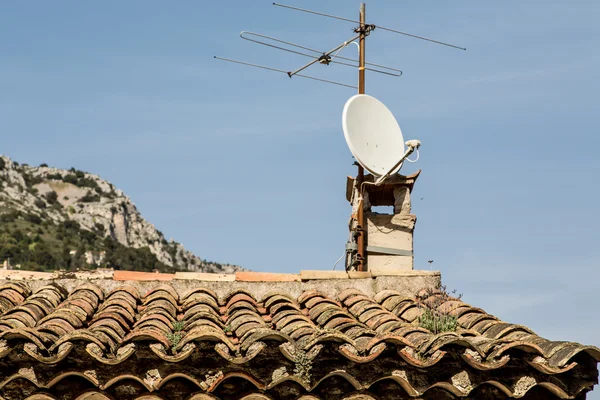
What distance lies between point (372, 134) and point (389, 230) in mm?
1233

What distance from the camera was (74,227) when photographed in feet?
228

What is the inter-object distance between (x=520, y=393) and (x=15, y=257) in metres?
54.7

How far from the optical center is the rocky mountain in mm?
60312

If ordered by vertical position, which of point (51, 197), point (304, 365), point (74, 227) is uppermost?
point (51, 197)

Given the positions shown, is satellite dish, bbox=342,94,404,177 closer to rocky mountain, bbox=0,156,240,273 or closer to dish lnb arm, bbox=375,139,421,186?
dish lnb arm, bbox=375,139,421,186

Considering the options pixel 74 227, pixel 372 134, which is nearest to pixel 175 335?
pixel 372 134

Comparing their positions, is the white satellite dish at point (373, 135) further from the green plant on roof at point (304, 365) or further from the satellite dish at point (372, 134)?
the green plant on roof at point (304, 365)

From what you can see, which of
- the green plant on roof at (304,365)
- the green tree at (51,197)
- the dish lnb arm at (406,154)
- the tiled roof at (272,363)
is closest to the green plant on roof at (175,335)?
the tiled roof at (272,363)

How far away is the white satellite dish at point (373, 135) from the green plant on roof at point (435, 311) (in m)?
1.86

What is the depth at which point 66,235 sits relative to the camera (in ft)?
216

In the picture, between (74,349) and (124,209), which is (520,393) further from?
(124,209)

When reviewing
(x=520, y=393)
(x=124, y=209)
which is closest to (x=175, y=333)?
(x=520, y=393)

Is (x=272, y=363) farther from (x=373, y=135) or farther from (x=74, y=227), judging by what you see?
(x=74, y=227)

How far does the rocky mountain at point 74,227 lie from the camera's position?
198 ft
